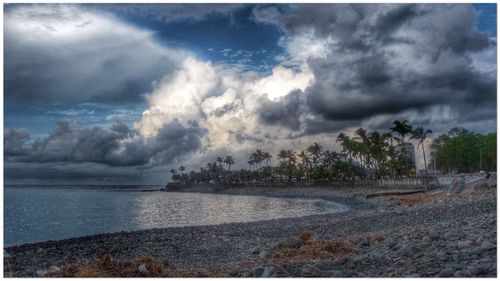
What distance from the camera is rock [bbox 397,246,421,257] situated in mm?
8531

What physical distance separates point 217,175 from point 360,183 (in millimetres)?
58927

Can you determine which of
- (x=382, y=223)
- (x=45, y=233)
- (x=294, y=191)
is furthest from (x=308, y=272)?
(x=294, y=191)

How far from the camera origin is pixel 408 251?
8.59m

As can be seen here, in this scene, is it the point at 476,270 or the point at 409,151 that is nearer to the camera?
the point at 476,270

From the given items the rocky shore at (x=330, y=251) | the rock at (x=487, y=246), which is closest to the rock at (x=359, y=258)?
the rocky shore at (x=330, y=251)

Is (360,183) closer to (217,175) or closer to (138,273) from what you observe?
(217,175)

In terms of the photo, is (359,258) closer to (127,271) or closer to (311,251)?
(311,251)

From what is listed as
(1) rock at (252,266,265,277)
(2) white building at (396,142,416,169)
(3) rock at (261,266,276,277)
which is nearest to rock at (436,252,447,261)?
(3) rock at (261,266,276,277)

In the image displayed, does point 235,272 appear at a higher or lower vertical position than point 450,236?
lower

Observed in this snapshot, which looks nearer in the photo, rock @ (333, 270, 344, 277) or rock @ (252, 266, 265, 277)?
rock @ (333, 270, 344, 277)

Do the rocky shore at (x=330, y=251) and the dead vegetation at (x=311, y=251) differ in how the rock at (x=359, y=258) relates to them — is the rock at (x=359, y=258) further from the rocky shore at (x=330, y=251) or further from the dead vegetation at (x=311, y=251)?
the dead vegetation at (x=311, y=251)

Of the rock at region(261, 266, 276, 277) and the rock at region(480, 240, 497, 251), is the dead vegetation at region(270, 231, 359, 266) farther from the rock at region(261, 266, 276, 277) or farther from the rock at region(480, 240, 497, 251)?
the rock at region(480, 240, 497, 251)

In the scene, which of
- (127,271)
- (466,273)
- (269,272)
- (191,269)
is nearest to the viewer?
(466,273)

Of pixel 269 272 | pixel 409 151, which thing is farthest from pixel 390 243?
pixel 409 151
